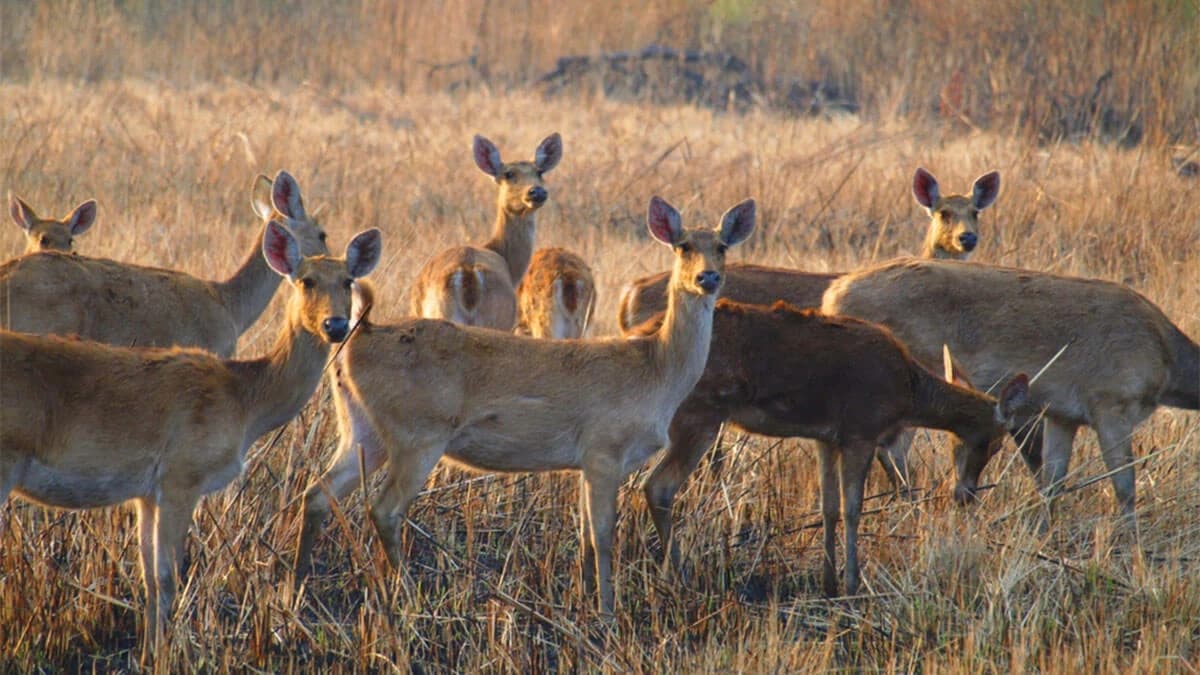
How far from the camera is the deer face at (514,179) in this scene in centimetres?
1023

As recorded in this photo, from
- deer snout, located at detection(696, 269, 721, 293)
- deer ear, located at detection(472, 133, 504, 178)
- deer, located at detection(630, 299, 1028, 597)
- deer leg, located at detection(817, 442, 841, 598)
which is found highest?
deer ear, located at detection(472, 133, 504, 178)

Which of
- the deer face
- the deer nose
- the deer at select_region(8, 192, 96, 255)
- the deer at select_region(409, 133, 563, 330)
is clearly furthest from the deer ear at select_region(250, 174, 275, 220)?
the deer nose

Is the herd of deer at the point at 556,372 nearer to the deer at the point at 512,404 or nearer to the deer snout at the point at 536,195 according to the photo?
the deer at the point at 512,404

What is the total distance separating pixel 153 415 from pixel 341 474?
883 mm

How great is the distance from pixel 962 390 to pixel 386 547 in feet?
8.29

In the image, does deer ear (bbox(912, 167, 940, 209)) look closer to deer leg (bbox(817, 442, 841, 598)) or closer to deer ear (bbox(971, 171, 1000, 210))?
deer ear (bbox(971, 171, 1000, 210))

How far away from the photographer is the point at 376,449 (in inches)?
242

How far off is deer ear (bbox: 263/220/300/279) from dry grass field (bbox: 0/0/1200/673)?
2.15 ft

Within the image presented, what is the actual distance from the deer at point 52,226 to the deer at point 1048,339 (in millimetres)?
4404

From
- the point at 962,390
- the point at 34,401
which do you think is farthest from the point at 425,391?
the point at 962,390

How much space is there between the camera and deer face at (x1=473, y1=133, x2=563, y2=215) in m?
10.2

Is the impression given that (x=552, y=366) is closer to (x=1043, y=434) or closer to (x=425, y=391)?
(x=425, y=391)

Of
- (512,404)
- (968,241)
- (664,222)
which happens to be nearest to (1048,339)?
(968,241)

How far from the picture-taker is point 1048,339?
304 inches
